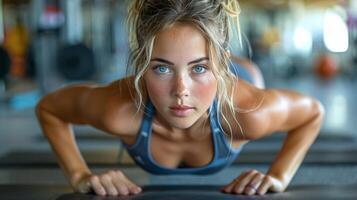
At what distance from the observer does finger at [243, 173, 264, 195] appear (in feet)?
3.96

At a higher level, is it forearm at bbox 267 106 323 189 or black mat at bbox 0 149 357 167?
forearm at bbox 267 106 323 189

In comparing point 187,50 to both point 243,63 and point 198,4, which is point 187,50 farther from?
point 243,63

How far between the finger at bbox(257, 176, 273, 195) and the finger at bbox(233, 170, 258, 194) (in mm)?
32

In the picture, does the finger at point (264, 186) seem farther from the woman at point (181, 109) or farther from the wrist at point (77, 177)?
the wrist at point (77, 177)

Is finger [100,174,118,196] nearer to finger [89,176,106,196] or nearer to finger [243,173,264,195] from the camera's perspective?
finger [89,176,106,196]

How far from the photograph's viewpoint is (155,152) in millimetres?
1327

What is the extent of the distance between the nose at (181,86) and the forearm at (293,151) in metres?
0.40

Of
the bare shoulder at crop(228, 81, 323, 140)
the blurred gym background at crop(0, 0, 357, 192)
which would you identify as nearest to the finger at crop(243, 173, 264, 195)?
the bare shoulder at crop(228, 81, 323, 140)

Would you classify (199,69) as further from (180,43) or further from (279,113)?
(279,113)

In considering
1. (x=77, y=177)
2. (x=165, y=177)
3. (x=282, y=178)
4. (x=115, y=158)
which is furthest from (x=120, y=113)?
(x=115, y=158)

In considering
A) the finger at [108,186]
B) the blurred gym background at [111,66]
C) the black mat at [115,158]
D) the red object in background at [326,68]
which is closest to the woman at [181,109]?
the finger at [108,186]

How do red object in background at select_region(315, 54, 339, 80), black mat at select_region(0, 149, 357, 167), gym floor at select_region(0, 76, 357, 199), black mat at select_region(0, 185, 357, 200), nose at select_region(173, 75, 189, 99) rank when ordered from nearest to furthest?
nose at select_region(173, 75, 189, 99), black mat at select_region(0, 185, 357, 200), gym floor at select_region(0, 76, 357, 199), black mat at select_region(0, 149, 357, 167), red object in background at select_region(315, 54, 339, 80)

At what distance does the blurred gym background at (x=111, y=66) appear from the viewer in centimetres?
211

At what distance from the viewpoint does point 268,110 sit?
4.00 ft
